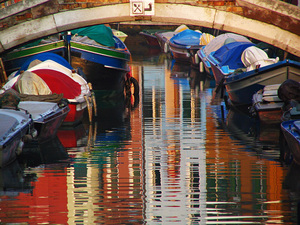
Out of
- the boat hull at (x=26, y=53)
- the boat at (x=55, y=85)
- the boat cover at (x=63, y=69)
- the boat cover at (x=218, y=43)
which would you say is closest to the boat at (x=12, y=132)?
the boat at (x=55, y=85)

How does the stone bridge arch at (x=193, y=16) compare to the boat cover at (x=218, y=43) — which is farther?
the boat cover at (x=218, y=43)

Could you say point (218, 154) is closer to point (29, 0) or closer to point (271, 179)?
point (271, 179)

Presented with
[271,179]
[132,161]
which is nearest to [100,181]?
[132,161]

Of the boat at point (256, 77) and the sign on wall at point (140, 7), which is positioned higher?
the sign on wall at point (140, 7)

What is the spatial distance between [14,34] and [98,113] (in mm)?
3167

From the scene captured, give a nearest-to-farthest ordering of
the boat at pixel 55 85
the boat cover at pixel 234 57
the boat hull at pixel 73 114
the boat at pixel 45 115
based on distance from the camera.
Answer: the boat at pixel 45 115 → the boat at pixel 55 85 → the boat hull at pixel 73 114 → the boat cover at pixel 234 57

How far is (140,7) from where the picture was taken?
1462cm

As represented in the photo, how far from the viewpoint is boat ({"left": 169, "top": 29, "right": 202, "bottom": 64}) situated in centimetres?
3098

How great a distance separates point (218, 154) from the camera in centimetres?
1124

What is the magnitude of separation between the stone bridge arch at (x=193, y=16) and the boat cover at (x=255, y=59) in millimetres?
2089

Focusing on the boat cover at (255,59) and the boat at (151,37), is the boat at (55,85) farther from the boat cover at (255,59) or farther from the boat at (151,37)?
the boat at (151,37)

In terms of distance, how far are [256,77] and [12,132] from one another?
705cm

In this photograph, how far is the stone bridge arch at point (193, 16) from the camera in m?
14.6

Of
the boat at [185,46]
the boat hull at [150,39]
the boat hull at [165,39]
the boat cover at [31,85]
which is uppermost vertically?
the boat cover at [31,85]
